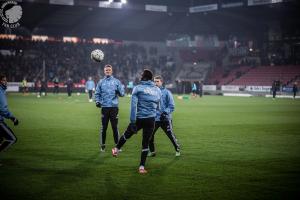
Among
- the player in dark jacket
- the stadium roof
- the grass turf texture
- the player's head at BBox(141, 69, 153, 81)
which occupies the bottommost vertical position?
the grass turf texture

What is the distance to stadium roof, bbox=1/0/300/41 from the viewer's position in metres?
62.5

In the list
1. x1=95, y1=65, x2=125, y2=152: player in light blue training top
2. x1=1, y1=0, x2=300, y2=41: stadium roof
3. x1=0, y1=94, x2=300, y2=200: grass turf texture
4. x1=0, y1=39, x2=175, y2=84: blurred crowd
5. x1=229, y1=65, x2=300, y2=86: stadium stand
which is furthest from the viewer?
x1=0, y1=39, x2=175, y2=84: blurred crowd

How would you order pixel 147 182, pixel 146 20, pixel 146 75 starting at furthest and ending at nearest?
1. pixel 146 20
2. pixel 146 75
3. pixel 147 182

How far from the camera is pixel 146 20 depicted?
71500 millimetres

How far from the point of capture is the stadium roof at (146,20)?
62500mm

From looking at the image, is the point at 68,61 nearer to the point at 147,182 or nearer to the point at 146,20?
the point at 146,20

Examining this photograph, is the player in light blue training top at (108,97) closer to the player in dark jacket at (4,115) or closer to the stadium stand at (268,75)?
the player in dark jacket at (4,115)

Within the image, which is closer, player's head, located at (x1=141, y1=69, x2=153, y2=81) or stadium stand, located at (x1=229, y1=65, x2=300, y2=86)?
player's head, located at (x1=141, y1=69, x2=153, y2=81)

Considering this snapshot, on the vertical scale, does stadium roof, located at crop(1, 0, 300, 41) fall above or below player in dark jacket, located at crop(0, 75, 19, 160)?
above

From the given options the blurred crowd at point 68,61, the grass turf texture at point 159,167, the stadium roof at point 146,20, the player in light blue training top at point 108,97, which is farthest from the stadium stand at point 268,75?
the player in light blue training top at point 108,97

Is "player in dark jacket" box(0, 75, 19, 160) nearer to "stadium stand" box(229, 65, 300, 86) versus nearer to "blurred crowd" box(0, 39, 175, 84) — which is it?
"blurred crowd" box(0, 39, 175, 84)

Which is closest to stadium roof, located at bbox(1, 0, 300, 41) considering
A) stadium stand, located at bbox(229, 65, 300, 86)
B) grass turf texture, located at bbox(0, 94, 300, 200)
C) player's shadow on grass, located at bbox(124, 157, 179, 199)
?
stadium stand, located at bbox(229, 65, 300, 86)

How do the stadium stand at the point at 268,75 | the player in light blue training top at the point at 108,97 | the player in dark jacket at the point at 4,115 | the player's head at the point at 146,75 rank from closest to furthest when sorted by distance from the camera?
the player's head at the point at 146,75, the player in dark jacket at the point at 4,115, the player in light blue training top at the point at 108,97, the stadium stand at the point at 268,75

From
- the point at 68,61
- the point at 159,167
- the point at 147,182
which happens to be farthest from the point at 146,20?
the point at 147,182
